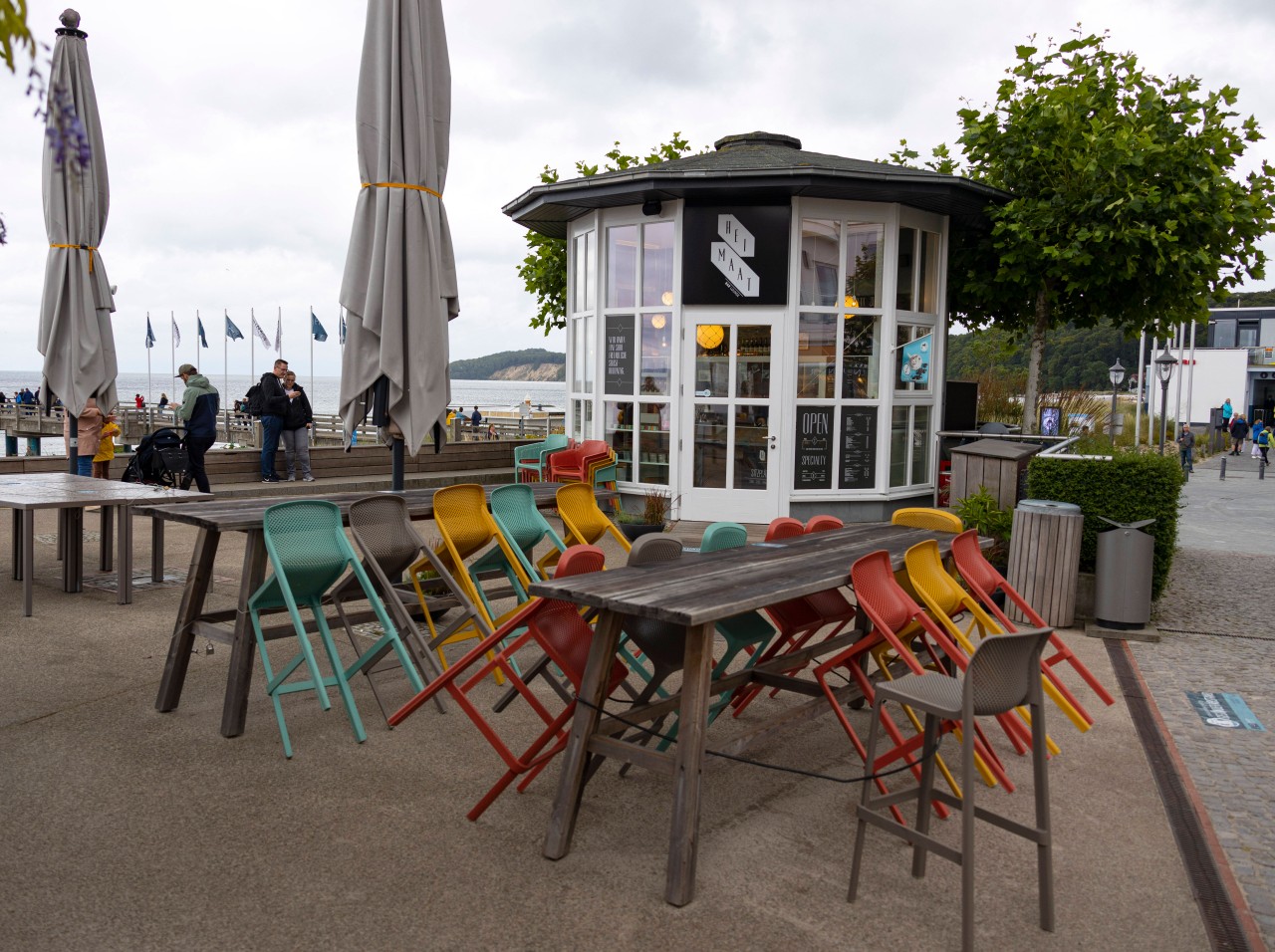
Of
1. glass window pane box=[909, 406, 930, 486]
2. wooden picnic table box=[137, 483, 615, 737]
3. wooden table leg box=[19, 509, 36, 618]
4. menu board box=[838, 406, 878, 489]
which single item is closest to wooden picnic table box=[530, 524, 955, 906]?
wooden picnic table box=[137, 483, 615, 737]

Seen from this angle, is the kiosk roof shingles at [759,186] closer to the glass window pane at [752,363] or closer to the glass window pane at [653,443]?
the glass window pane at [752,363]

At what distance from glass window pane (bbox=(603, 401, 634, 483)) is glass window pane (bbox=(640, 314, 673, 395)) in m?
0.41

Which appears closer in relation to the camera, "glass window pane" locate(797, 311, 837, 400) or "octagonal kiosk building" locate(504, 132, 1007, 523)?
"octagonal kiosk building" locate(504, 132, 1007, 523)

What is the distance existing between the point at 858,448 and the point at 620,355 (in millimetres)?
2963

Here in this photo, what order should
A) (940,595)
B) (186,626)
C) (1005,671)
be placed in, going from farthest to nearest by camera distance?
1. (186,626)
2. (940,595)
3. (1005,671)

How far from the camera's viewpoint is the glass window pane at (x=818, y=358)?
1134 centimetres

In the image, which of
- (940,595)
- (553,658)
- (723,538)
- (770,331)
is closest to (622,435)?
(770,331)

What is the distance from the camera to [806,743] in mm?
4793

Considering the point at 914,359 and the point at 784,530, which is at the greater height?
the point at 914,359

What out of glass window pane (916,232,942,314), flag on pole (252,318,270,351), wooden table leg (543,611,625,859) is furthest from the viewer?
flag on pole (252,318,270,351)

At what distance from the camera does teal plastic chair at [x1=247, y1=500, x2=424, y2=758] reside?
458 cm

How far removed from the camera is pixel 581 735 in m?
3.54

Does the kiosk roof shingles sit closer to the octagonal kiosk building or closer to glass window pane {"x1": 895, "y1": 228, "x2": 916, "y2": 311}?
the octagonal kiosk building

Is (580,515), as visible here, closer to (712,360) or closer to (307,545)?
(307,545)
